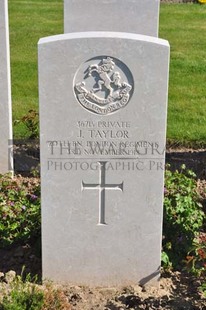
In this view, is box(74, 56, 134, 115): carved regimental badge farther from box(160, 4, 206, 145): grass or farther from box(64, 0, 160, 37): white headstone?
box(160, 4, 206, 145): grass

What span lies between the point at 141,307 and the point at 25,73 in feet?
22.3


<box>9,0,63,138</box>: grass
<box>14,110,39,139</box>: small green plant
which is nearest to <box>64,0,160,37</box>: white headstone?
<box>14,110,39,139</box>: small green plant

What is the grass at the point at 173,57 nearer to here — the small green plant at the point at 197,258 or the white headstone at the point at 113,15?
the white headstone at the point at 113,15

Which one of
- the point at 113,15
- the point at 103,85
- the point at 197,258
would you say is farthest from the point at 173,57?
the point at 103,85

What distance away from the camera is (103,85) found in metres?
4.57

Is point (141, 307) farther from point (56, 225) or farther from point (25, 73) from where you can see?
point (25, 73)

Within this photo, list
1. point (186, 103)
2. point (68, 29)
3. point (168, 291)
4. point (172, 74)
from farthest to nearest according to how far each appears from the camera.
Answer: point (172, 74) < point (186, 103) < point (68, 29) < point (168, 291)

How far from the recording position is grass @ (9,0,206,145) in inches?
343

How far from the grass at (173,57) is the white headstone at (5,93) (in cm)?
123

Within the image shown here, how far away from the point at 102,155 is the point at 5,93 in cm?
228

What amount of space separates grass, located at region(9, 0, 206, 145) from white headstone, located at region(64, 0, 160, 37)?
1438 mm

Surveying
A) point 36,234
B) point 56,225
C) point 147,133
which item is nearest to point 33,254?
point 36,234

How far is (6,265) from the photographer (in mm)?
5336

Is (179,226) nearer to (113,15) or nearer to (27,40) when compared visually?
(113,15)
